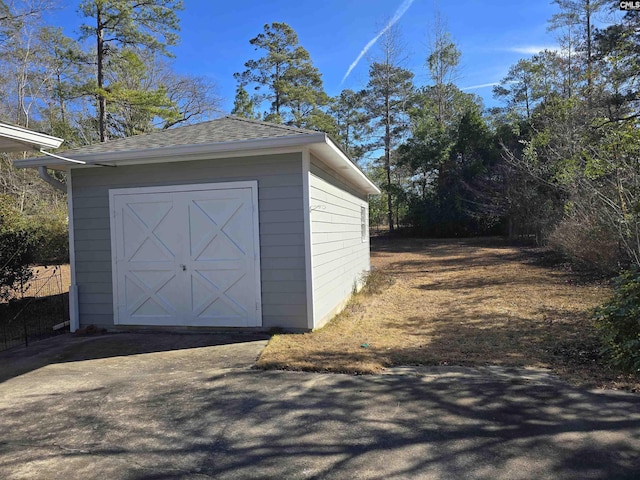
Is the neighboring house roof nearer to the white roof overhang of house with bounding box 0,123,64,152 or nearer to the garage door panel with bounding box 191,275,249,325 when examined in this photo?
the white roof overhang of house with bounding box 0,123,64,152

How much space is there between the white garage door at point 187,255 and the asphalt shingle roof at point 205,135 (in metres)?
0.63

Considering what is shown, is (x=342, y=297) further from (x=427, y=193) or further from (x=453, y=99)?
(x=453, y=99)

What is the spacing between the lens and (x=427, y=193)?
2950 centimetres

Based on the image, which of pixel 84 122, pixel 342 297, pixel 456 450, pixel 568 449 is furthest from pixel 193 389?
pixel 84 122

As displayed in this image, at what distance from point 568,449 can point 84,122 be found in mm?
24445

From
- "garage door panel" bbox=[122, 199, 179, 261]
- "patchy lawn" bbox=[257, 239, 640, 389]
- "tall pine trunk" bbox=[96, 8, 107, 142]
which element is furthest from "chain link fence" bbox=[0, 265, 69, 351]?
"tall pine trunk" bbox=[96, 8, 107, 142]

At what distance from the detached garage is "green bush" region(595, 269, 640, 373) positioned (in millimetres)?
3374

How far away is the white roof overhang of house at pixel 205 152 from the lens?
5402 millimetres

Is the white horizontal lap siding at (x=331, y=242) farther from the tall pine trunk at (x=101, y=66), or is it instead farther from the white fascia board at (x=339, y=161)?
the tall pine trunk at (x=101, y=66)

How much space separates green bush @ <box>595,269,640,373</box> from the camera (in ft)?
13.1

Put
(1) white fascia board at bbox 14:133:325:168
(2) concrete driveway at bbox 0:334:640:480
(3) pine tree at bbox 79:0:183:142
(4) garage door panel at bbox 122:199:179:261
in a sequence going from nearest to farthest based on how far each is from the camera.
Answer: (2) concrete driveway at bbox 0:334:640:480
(1) white fascia board at bbox 14:133:325:168
(4) garage door panel at bbox 122:199:179:261
(3) pine tree at bbox 79:0:183:142

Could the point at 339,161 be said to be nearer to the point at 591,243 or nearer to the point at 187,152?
the point at 187,152

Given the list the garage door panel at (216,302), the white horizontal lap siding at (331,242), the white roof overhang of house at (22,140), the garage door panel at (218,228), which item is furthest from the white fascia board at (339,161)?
the white roof overhang of house at (22,140)

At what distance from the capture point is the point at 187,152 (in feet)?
A: 18.7
